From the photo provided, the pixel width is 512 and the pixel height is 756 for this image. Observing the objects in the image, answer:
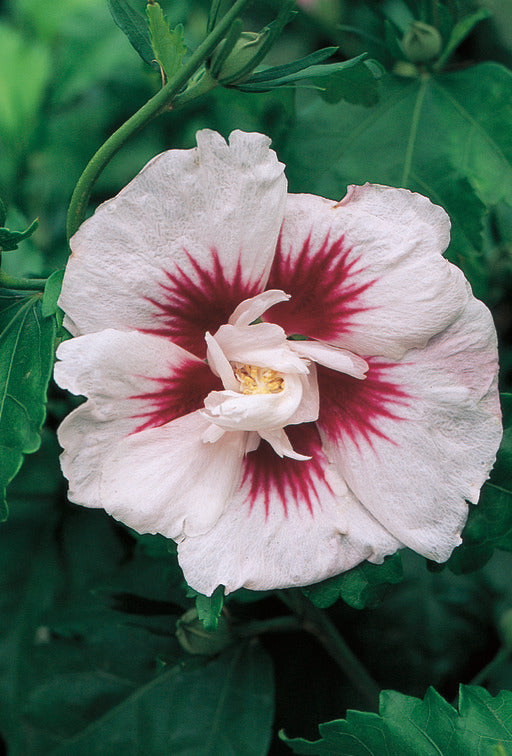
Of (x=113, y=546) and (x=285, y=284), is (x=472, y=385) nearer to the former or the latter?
(x=285, y=284)

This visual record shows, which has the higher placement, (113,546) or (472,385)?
(472,385)

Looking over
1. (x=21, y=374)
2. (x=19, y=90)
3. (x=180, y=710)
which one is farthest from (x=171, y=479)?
(x=19, y=90)

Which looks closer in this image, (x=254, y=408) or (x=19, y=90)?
(x=254, y=408)

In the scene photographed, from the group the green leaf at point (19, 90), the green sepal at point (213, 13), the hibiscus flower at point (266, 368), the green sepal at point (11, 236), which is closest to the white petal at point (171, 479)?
the hibiscus flower at point (266, 368)

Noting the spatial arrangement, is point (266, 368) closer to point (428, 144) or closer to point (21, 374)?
point (21, 374)

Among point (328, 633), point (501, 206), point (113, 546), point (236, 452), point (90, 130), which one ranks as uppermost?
point (501, 206)

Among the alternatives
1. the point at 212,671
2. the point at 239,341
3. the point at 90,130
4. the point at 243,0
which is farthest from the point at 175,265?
the point at 90,130

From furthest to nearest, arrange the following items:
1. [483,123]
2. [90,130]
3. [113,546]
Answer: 1. [90,130]
2. [113,546]
3. [483,123]
